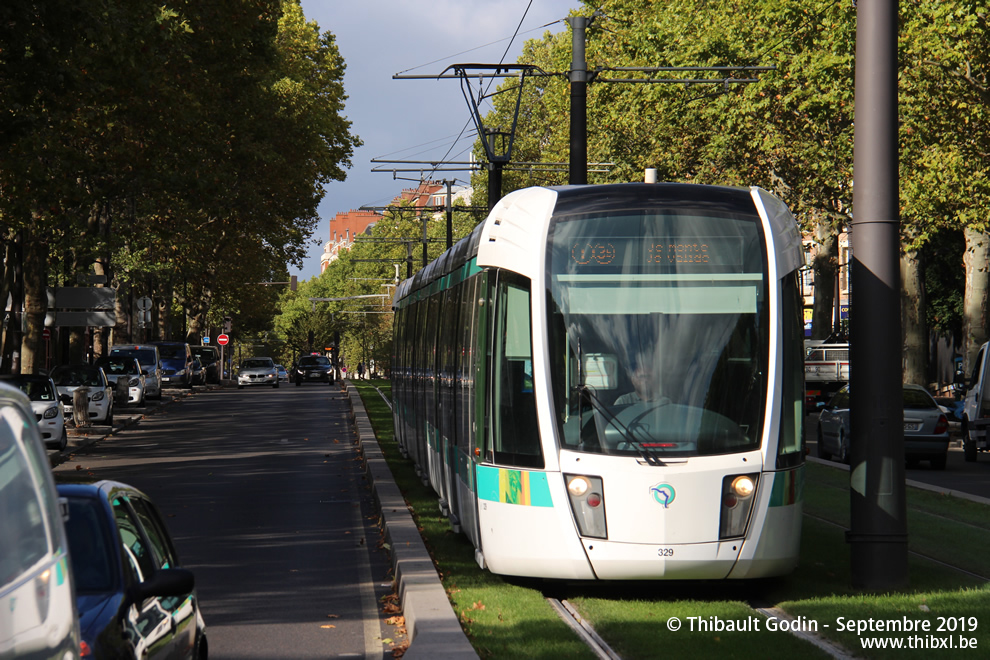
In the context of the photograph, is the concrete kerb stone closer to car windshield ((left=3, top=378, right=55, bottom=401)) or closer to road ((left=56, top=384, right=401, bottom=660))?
road ((left=56, top=384, right=401, bottom=660))

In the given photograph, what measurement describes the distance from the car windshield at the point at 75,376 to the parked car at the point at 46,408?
6.41 m

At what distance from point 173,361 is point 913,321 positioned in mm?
29483

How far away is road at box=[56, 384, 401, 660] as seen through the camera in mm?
8922

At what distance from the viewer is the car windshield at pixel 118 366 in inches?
1596

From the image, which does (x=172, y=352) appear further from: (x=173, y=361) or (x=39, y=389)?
(x=39, y=389)

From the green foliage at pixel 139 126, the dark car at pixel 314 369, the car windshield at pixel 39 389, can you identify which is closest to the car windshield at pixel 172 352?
the green foliage at pixel 139 126

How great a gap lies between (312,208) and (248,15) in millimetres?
20449

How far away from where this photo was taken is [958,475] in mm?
22281

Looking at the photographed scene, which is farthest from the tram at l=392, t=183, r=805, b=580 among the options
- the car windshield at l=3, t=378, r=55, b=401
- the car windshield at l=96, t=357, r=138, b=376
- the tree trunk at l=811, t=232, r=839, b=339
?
the tree trunk at l=811, t=232, r=839, b=339

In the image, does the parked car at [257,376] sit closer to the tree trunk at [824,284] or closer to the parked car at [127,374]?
the parked car at [127,374]

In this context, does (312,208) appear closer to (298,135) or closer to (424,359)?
(298,135)

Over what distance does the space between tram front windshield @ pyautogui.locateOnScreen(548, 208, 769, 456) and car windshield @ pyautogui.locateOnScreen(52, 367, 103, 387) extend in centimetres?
2500

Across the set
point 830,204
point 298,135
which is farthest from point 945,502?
point 298,135

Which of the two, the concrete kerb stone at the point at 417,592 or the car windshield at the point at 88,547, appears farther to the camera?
the concrete kerb stone at the point at 417,592
